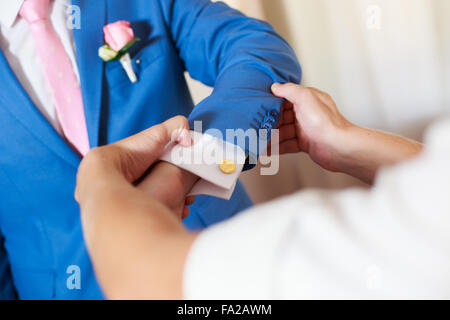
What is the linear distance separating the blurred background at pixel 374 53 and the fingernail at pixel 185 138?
26.5 inches

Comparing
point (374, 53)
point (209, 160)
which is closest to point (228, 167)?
point (209, 160)

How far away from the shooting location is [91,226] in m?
0.32

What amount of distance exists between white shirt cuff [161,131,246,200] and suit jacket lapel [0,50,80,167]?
Answer: 8.2 inches

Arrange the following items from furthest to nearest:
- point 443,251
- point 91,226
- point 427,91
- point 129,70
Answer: point 427,91, point 129,70, point 91,226, point 443,251

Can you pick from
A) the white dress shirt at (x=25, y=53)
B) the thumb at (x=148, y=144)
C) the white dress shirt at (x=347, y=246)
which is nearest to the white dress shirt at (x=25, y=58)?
the white dress shirt at (x=25, y=53)

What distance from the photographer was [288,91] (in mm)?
642

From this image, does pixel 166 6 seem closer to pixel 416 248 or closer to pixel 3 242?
pixel 3 242

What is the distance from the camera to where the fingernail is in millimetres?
544

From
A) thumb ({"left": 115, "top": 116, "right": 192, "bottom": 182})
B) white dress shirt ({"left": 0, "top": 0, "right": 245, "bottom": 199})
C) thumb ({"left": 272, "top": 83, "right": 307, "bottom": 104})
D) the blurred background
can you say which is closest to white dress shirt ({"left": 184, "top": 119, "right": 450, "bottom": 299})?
thumb ({"left": 115, "top": 116, "right": 192, "bottom": 182})

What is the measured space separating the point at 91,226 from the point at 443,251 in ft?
0.84

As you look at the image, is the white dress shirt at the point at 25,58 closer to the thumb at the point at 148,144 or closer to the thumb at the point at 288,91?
the thumb at the point at 148,144

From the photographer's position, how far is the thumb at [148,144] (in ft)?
1.61

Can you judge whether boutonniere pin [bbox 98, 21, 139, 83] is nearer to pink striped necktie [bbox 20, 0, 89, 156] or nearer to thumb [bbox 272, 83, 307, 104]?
pink striped necktie [bbox 20, 0, 89, 156]
